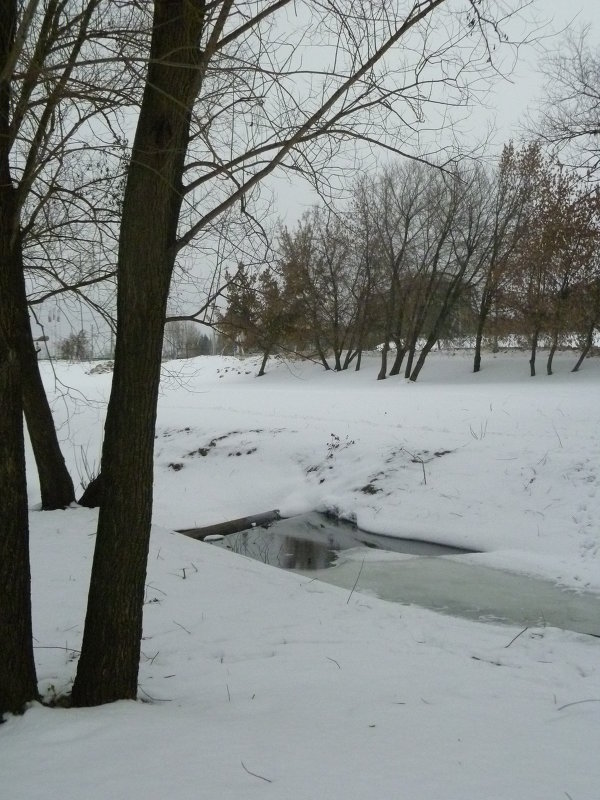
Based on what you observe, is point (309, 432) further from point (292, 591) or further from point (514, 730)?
point (514, 730)

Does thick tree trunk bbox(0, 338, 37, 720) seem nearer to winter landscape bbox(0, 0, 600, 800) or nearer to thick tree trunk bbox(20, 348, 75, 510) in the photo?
winter landscape bbox(0, 0, 600, 800)

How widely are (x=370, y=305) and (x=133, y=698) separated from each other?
1222 inches

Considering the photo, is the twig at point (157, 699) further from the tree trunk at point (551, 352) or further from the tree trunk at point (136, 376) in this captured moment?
the tree trunk at point (551, 352)

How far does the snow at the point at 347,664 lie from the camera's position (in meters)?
2.77

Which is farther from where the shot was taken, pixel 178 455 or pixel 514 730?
pixel 178 455

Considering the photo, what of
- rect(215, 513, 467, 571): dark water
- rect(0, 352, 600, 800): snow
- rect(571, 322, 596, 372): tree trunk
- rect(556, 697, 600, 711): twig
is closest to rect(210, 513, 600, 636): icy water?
rect(215, 513, 467, 571): dark water

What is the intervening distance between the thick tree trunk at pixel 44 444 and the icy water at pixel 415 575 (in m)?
2.99

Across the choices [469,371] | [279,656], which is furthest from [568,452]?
[469,371]

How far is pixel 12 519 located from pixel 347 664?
263cm

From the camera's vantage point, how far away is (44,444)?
9.03 m

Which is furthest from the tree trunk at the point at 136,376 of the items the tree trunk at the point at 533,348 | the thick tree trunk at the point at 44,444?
the tree trunk at the point at 533,348

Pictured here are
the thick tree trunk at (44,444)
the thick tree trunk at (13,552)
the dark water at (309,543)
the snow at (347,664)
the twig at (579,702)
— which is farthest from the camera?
the dark water at (309,543)

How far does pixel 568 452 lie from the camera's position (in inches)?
473

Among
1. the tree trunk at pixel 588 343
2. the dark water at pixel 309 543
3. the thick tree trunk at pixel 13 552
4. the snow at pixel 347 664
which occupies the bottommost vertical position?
the dark water at pixel 309 543
